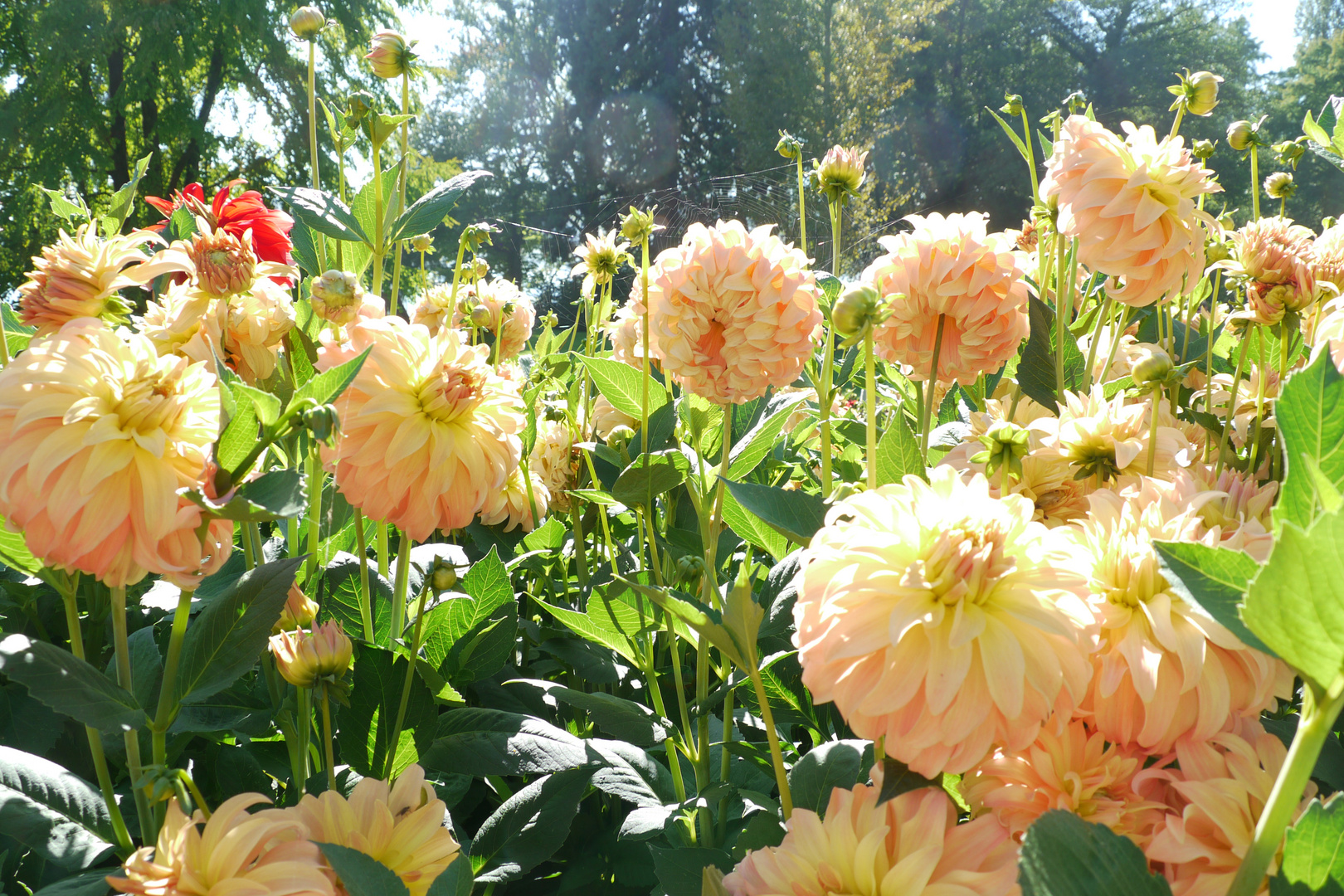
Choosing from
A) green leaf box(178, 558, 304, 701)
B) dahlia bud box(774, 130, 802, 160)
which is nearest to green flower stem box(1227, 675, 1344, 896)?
green leaf box(178, 558, 304, 701)

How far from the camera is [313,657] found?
0.60m

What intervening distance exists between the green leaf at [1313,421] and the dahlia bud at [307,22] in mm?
1047

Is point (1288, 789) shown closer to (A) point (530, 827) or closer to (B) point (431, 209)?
(A) point (530, 827)

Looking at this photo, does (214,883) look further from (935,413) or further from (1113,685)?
(935,413)

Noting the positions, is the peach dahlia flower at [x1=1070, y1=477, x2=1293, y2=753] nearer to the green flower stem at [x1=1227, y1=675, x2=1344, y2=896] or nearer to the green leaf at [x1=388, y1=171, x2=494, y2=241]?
the green flower stem at [x1=1227, y1=675, x2=1344, y2=896]

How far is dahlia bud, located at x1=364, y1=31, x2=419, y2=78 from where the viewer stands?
93 centimetres

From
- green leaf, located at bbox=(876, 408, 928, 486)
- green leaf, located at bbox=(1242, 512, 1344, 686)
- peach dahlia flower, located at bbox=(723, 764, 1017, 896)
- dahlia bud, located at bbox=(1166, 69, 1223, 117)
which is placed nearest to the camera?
green leaf, located at bbox=(1242, 512, 1344, 686)

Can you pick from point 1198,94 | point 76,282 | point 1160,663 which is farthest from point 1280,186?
point 76,282

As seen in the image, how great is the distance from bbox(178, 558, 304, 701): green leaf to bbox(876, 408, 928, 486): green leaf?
41 centimetres

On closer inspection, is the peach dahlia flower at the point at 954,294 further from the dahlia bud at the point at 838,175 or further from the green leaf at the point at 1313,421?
the green leaf at the point at 1313,421

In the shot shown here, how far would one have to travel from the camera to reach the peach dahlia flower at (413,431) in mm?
636

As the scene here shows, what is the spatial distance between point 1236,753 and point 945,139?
20.3 metres

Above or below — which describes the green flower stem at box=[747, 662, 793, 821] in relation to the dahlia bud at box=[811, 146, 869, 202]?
below

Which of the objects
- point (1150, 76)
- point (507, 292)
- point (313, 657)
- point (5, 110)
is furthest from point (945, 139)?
point (313, 657)
